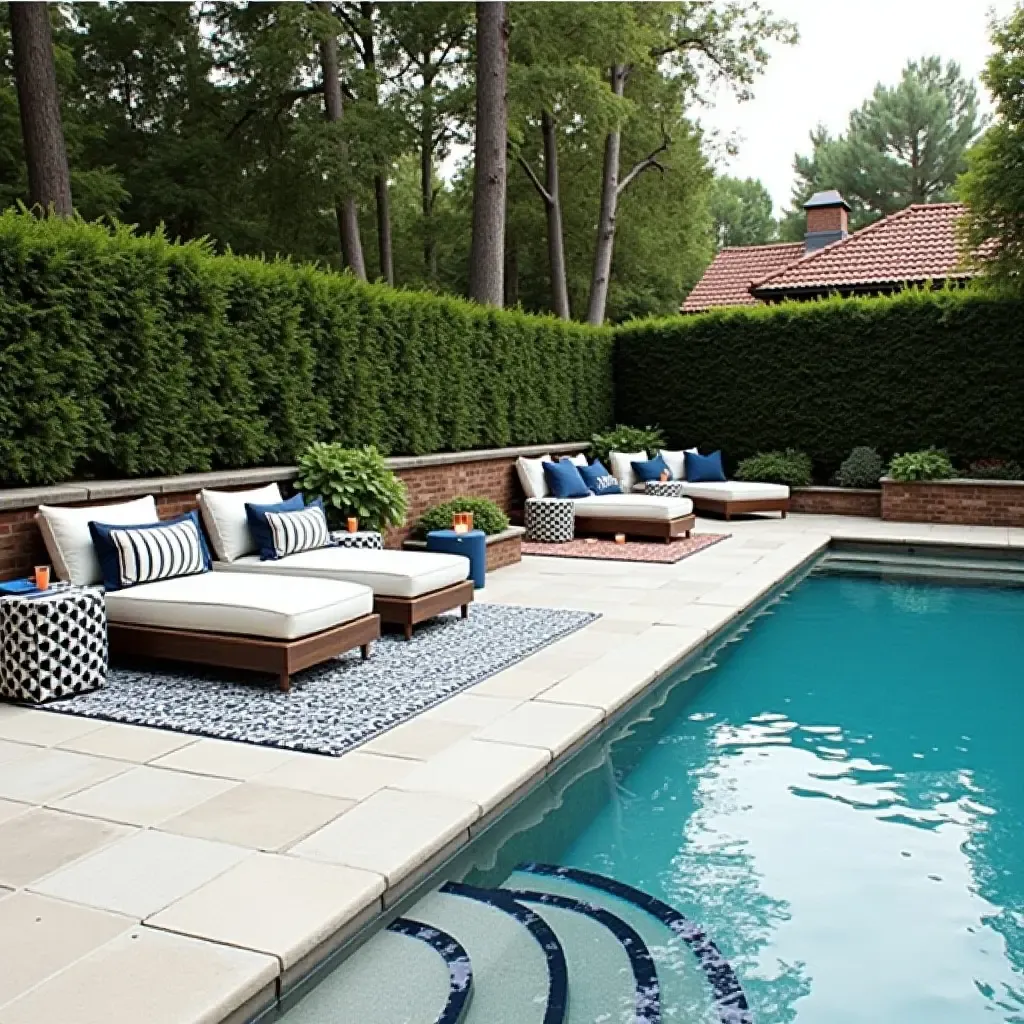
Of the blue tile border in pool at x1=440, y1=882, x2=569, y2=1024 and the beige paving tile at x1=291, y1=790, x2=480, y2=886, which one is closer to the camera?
the blue tile border in pool at x1=440, y1=882, x2=569, y2=1024

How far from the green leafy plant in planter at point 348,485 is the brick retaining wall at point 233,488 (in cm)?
20

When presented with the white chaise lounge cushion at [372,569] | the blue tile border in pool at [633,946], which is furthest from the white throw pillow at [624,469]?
the blue tile border in pool at [633,946]

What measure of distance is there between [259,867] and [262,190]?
56.9ft

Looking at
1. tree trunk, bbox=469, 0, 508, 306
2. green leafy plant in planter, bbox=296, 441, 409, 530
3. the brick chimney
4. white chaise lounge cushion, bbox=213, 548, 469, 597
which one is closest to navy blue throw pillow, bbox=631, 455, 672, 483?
tree trunk, bbox=469, 0, 508, 306

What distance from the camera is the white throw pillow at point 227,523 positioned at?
7145 millimetres

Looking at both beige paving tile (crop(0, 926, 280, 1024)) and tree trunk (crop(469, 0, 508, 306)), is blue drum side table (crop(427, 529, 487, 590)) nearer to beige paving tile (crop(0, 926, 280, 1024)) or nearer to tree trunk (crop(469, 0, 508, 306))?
tree trunk (crop(469, 0, 508, 306))

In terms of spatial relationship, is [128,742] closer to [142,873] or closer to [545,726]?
[142,873]

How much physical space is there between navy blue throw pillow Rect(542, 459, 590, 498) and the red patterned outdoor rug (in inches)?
23.5

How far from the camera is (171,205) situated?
17922 mm

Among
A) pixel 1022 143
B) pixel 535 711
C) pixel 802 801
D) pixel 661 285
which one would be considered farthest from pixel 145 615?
pixel 661 285

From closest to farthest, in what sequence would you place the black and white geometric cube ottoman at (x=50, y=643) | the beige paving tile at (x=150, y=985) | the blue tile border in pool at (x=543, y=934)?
the beige paving tile at (x=150, y=985) < the blue tile border in pool at (x=543, y=934) < the black and white geometric cube ottoman at (x=50, y=643)

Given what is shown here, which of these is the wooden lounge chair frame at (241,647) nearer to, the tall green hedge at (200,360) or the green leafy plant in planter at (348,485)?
the tall green hedge at (200,360)

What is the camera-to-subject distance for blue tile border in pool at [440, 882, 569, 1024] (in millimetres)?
2917

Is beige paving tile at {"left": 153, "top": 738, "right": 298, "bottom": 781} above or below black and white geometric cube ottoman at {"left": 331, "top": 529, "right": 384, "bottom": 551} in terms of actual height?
below
